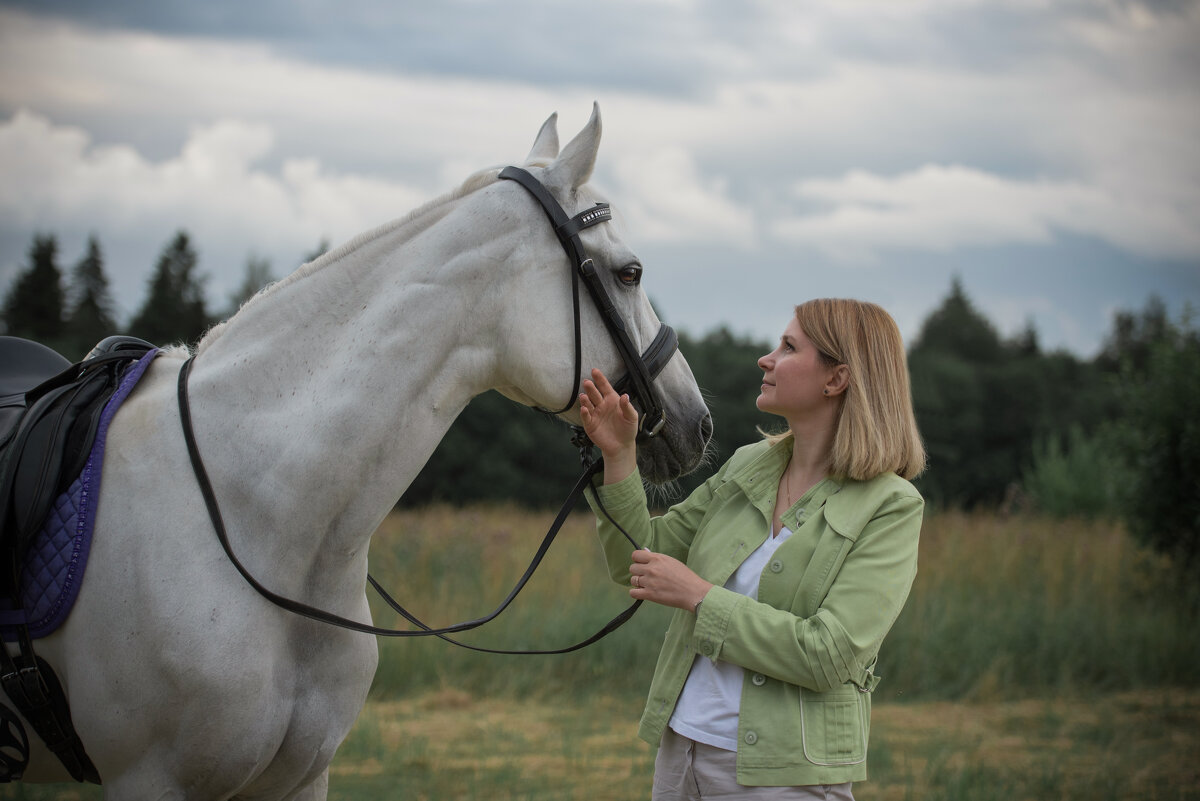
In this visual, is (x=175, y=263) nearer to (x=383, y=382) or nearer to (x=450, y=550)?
(x=450, y=550)

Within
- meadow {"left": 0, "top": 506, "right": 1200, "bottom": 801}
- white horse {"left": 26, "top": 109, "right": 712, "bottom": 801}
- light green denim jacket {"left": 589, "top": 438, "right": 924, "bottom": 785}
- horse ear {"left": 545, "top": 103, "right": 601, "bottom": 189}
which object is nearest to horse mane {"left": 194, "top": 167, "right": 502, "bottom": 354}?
white horse {"left": 26, "top": 109, "right": 712, "bottom": 801}

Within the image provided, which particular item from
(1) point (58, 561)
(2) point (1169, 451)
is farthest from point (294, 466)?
(2) point (1169, 451)

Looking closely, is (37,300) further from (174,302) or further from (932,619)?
(932,619)

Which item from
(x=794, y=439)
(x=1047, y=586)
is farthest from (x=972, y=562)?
(x=794, y=439)

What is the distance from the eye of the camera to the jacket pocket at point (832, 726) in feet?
6.52

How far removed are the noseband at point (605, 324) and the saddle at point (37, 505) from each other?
44.1 inches

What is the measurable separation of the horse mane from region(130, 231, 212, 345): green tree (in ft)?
43.9

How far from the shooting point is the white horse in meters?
1.92

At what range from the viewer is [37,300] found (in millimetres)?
14906

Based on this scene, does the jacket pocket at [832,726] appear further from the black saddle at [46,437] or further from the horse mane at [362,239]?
the black saddle at [46,437]

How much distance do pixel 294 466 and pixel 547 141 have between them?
1114 mm

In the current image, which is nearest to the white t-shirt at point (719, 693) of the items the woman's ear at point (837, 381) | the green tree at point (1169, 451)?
the woman's ear at point (837, 381)

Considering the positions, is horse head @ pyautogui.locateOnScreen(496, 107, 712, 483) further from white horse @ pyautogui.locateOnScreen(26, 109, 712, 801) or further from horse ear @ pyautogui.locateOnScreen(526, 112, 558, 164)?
horse ear @ pyautogui.locateOnScreen(526, 112, 558, 164)

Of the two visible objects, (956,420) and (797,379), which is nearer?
(797,379)
